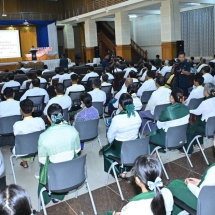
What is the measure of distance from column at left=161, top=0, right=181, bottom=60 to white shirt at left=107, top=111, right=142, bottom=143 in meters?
12.7

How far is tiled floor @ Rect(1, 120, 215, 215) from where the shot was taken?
326cm

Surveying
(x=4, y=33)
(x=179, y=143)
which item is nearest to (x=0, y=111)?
(x=179, y=143)

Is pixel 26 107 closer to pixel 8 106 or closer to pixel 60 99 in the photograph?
pixel 8 106

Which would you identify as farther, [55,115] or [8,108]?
[8,108]

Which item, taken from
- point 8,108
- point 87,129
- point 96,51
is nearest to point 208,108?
point 87,129

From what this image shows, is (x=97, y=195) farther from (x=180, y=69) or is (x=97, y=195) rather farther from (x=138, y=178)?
(x=180, y=69)

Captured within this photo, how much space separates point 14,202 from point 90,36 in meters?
21.4

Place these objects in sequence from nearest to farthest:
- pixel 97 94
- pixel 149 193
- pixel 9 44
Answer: pixel 149 193, pixel 97 94, pixel 9 44

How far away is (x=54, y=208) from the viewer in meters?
3.29

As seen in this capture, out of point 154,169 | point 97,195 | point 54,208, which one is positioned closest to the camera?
point 154,169

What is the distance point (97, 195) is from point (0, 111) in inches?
99.3

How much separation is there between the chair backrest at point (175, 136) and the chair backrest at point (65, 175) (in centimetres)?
132

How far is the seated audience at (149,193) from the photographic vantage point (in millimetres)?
1691

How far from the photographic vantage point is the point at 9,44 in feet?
70.8
